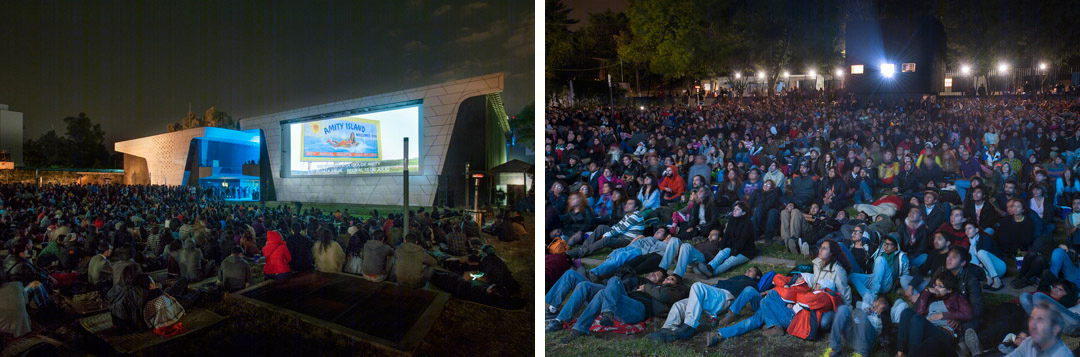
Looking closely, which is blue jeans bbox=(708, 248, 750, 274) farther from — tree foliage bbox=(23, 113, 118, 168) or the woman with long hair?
tree foliage bbox=(23, 113, 118, 168)

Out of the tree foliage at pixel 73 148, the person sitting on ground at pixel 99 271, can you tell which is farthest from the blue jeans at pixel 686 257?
the tree foliage at pixel 73 148

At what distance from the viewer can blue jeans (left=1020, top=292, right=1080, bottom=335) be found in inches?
103

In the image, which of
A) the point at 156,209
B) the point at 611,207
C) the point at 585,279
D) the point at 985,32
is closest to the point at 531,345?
the point at 585,279

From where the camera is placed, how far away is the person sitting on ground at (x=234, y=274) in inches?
136

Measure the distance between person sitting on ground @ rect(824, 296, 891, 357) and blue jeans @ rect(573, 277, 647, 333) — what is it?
1.02 metres

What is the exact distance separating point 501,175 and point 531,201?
16.1 inches

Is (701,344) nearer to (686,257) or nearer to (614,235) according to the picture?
(686,257)

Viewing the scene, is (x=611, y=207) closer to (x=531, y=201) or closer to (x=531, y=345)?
(x=531, y=201)

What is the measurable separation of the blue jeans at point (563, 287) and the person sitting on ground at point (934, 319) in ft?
5.69

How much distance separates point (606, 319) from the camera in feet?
10.2

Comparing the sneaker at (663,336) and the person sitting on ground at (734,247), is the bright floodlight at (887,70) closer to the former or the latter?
the person sitting on ground at (734,247)

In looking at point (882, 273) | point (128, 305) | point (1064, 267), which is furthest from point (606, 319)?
point (128, 305)

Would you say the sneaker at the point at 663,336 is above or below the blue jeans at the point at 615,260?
below

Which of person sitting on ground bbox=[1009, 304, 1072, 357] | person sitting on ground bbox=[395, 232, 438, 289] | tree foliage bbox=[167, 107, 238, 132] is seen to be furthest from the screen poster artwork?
person sitting on ground bbox=[1009, 304, 1072, 357]
